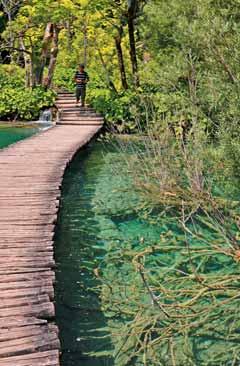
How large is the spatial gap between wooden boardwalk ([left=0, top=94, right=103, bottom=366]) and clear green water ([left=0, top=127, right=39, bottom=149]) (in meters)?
4.71

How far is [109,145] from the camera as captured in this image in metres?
16.9

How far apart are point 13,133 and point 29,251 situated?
13.2 metres

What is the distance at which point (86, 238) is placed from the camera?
8172 millimetres

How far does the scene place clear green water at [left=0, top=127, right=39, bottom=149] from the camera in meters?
17.6

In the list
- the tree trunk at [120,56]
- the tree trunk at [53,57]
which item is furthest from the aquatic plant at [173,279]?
the tree trunk at [53,57]

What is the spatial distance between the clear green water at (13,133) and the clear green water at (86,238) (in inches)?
159

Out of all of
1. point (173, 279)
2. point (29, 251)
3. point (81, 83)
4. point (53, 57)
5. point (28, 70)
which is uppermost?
point (53, 57)

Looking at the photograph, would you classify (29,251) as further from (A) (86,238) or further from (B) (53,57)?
(B) (53,57)

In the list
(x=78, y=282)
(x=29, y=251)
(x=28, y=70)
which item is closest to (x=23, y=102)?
(x=28, y=70)

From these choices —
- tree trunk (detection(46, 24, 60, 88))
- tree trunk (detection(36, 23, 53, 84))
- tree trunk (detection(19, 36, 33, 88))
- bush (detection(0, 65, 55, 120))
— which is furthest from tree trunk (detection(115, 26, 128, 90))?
tree trunk (detection(36, 23, 53, 84))

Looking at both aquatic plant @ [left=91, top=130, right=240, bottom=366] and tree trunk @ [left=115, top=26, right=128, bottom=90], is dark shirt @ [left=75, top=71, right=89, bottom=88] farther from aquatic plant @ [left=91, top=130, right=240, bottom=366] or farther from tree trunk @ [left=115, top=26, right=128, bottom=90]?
aquatic plant @ [left=91, top=130, right=240, bottom=366]

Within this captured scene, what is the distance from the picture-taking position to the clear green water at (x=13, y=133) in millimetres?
17625

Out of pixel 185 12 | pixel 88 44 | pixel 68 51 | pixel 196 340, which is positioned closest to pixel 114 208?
pixel 185 12

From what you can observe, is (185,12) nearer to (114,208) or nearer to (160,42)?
(114,208)
